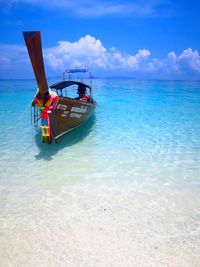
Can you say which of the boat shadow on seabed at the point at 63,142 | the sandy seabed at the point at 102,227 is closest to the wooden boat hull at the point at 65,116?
the boat shadow on seabed at the point at 63,142

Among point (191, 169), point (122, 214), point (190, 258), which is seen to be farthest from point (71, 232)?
point (191, 169)

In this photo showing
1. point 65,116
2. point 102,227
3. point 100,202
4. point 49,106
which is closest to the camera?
point 102,227

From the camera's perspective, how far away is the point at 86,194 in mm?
4965

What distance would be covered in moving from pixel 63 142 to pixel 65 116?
3.05ft

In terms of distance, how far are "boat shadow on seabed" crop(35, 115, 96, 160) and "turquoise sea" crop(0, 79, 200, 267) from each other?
4cm

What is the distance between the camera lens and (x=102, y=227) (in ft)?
12.7

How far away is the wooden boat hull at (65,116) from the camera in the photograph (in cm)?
783

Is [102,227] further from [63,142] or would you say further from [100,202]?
[63,142]

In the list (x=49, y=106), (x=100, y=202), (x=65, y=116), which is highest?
(x=49, y=106)

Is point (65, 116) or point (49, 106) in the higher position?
point (49, 106)

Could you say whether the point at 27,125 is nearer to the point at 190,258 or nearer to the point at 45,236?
the point at 45,236

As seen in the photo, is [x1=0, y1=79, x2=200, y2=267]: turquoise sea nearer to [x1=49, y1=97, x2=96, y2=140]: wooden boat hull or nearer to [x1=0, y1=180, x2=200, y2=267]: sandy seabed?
[x1=0, y1=180, x2=200, y2=267]: sandy seabed

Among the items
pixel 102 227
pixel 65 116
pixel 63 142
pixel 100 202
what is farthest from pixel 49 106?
pixel 102 227

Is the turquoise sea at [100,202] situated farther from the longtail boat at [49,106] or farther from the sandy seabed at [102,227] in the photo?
the longtail boat at [49,106]
